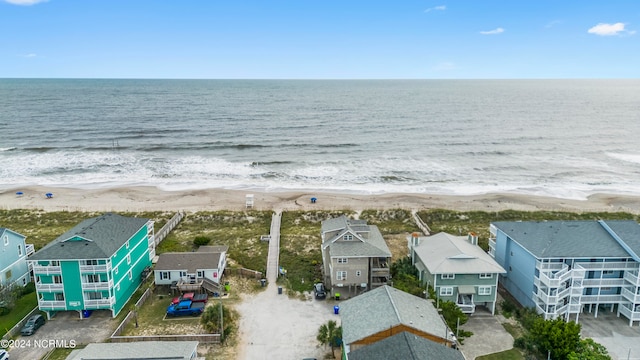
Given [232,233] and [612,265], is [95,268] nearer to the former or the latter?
[232,233]

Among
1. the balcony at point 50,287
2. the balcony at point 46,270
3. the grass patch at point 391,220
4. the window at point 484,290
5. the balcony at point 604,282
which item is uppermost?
the balcony at point 46,270

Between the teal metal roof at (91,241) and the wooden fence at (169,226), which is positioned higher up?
the teal metal roof at (91,241)

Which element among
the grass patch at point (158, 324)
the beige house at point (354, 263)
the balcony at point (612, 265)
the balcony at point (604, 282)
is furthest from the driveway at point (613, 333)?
the grass patch at point (158, 324)

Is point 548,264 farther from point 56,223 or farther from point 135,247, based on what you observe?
point 56,223

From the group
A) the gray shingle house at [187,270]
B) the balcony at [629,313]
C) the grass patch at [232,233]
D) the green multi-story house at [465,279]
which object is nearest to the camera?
the balcony at [629,313]

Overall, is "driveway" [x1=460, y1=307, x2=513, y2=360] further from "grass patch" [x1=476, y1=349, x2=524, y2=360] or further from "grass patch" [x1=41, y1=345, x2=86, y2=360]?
"grass patch" [x1=41, y1=345, x2=86, y2=360]

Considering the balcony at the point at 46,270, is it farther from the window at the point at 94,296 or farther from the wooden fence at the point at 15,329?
the wooden fence at the point at 15,329
